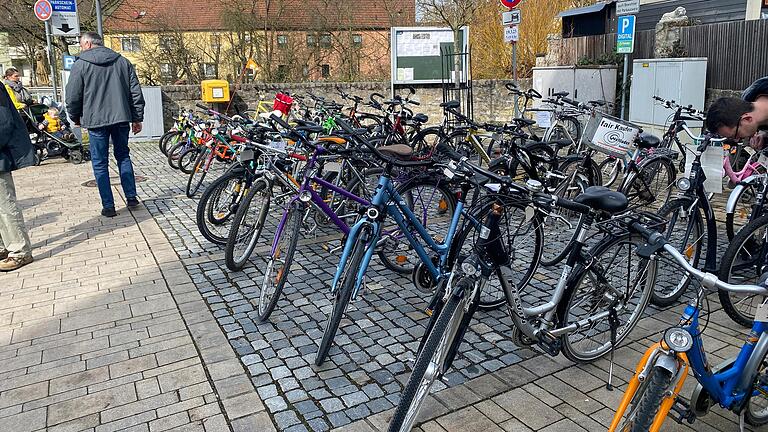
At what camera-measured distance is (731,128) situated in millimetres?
2857

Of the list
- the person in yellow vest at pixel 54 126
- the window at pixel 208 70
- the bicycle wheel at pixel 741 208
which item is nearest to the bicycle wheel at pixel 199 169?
the person in yellow vest at pixel 54 126

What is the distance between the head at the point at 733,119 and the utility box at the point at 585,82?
10784 millimetres

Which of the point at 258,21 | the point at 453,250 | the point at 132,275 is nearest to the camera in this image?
the point at 453,250

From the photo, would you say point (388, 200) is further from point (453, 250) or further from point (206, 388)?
point (206, 388)

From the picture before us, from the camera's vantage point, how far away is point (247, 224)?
5172mm

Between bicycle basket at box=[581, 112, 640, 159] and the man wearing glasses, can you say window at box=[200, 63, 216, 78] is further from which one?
the man wearing glasses

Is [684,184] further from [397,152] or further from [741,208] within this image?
[397,152]

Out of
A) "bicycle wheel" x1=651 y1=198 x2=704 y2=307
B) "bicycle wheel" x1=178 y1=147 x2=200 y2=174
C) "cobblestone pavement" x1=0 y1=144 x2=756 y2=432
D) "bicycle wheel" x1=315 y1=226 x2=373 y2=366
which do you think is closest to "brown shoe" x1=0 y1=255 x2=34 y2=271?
"cobblestone pavement" x1=0 y1=144 x2=756 y2=432

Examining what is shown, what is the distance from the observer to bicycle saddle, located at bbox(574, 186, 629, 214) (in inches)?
122

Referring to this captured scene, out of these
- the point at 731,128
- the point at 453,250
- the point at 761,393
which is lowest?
the point at 761,393

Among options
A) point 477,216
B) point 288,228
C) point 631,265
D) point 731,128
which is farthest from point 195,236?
point 731,128

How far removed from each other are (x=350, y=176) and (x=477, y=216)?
2044mm

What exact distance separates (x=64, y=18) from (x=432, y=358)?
1184 cm

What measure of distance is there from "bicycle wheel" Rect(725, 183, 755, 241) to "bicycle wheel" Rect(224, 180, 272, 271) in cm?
352
